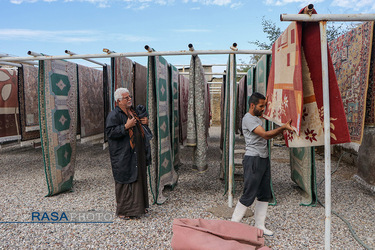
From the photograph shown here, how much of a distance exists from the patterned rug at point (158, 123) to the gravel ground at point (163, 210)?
11.7 inches

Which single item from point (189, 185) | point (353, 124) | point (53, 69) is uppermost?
point (53, 69)

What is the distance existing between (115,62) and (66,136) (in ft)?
4.29

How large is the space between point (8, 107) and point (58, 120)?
7.12 feet

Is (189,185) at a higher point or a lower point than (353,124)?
lower

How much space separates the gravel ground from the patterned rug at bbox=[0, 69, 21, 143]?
0.78 metres

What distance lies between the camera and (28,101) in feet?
15.3

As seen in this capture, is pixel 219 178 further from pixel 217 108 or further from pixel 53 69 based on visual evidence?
pixel 217 108

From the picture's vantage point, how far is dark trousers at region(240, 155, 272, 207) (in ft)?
7.86

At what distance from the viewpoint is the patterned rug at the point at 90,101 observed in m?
4.34

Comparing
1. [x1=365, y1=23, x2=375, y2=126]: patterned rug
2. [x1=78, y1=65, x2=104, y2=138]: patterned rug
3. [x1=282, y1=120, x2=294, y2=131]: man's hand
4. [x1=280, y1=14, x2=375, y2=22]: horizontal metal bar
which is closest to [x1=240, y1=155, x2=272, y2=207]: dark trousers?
[x1=282, y1=120, x2=294, y2=131]: man's hand

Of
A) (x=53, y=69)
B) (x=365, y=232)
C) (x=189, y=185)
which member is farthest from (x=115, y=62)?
(x=365, y=232)

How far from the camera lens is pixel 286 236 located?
2514 mm

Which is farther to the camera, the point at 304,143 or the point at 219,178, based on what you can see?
the point at 219,178

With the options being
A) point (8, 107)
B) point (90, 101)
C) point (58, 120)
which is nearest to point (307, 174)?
point (58, 120)
